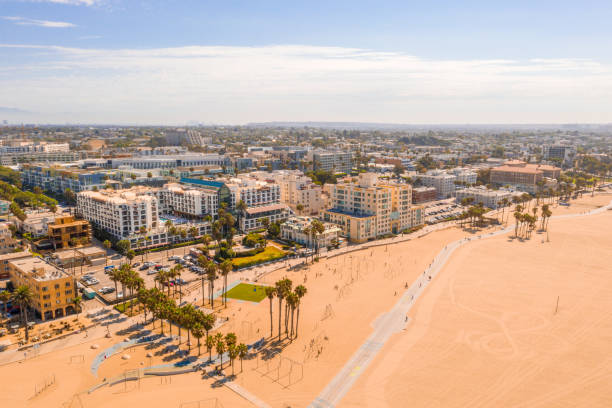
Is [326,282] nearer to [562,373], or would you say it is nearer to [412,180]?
[562,373]

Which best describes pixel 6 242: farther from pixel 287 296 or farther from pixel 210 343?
pixel 287 296

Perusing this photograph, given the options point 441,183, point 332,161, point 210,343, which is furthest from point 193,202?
point 332,161

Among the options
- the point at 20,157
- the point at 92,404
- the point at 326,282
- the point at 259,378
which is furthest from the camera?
the point at 20,157

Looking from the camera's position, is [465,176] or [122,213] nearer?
[122,213]

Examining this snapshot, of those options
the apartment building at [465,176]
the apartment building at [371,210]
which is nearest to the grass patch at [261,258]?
the apartment building at [371,210]

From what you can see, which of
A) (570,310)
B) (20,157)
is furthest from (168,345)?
(20,157)

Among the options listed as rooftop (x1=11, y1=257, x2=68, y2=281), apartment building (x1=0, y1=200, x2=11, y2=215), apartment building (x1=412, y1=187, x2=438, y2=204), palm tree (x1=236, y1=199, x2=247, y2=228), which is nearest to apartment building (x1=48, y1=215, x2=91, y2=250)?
rooftop (x1=11, y1=257, x2=68, y2=281)
